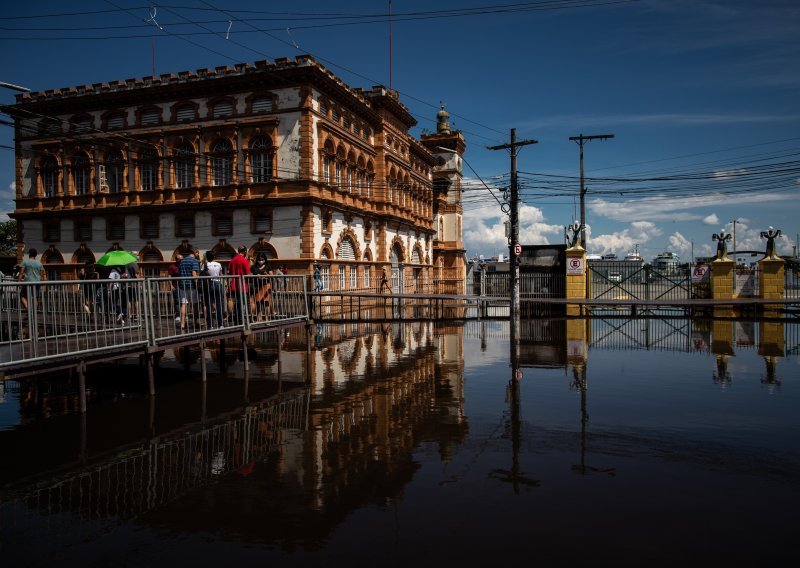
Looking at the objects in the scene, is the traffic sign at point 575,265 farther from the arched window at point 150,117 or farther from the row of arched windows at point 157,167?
the arched window at point 150,117

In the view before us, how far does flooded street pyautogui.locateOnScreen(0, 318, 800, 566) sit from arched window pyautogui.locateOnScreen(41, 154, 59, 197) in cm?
2859

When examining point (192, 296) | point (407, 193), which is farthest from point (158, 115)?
point (192, 296)

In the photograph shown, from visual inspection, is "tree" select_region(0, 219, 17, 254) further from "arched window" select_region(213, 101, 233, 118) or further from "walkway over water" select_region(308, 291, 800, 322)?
"walkway over water" select_region(308, 291, 800, 322)

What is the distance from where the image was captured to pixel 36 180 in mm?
35719

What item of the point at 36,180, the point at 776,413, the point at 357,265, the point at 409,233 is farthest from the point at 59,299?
the point at 409,233

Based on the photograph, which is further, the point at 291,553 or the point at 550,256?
the point at 550,256

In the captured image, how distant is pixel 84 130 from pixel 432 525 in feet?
119

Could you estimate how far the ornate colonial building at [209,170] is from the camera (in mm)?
30656

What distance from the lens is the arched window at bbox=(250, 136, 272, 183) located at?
31094mm

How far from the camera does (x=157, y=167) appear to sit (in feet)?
109

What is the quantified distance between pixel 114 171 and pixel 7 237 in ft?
157

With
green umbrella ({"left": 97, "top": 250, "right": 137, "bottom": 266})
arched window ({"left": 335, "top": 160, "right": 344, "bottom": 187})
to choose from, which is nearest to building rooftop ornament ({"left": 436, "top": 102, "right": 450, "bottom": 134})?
arched window ({"left": 335, "top": 160, "right": 344, "bottom": 187})

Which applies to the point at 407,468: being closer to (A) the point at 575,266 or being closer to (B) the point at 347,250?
(A) the point at 575,266

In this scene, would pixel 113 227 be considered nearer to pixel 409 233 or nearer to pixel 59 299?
pixel 409 233
